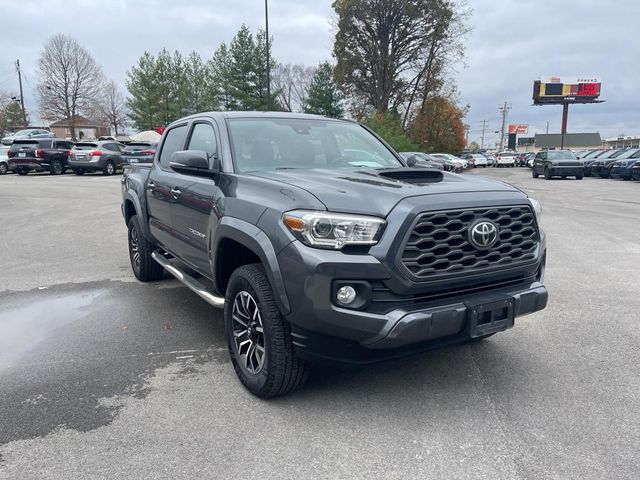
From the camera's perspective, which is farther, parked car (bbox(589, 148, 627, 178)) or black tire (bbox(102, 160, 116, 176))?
parked car (bbox(589, 148, 627, 178))

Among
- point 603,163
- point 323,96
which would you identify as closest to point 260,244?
point 603,163

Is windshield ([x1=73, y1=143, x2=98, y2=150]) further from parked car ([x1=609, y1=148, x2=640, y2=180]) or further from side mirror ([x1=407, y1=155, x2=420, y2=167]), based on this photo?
parked car ([x1=609, y1=148, x2=640, y2=180])

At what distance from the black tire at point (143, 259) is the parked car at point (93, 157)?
19.6 metres

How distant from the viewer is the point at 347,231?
2.77m

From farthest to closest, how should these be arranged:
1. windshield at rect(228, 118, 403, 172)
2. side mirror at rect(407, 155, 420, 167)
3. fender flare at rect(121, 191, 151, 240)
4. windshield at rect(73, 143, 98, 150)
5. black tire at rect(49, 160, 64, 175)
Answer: black tire at rect(49, 160, 64, 175), windshield at rect(73, 143, 98, 150), fender flare at rect(121, 191, 151, 240), side mirror at rect(407, 155, 420, 167), windshield at rect(228, 118, 403, 172)

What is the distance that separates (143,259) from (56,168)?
2249 centimetres

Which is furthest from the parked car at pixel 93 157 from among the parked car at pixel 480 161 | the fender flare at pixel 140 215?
the parked car at pixel 480 161

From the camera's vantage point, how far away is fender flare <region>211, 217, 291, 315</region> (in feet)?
9.55

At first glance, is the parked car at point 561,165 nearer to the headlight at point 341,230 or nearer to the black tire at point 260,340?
the black tire at point 260,340

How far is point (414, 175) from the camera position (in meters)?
3.50

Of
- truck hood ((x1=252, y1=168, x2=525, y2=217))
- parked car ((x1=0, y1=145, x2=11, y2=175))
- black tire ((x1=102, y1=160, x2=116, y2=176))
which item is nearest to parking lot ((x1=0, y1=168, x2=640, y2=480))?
truck hood ((x1=252, y1=168, x2=525, y2=217))

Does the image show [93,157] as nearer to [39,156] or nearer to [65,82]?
[39,156]

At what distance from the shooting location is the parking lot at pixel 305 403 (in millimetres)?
2627

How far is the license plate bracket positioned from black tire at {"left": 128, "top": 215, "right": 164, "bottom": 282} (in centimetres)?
409
